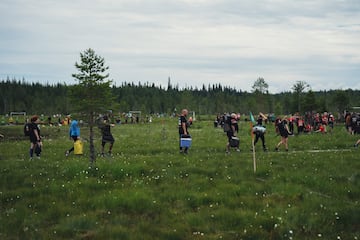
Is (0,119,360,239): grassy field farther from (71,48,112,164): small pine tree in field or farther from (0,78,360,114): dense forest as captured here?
(0,78,360,114): dense forest

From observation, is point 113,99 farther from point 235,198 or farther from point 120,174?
point 235,198

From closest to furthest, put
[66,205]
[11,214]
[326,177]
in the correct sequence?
[11,214] < [66,205] < [326,177]

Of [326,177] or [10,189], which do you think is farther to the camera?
[326,177]

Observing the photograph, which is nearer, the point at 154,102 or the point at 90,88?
the point at 90,88

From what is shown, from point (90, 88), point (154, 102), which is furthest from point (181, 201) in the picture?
point (154, 102)

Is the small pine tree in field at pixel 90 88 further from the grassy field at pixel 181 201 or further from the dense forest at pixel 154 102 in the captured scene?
the dense forest at pixel 154 102

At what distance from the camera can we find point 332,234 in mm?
7953

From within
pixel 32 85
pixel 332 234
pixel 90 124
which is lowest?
pixel 332 234

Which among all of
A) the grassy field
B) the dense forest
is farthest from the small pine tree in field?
the dense forest

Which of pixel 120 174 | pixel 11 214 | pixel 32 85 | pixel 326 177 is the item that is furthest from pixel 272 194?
pixel 32 85

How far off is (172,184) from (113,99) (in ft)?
14.5

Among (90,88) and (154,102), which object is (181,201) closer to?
(90,88)

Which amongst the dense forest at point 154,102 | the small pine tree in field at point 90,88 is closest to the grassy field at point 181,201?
the small pine tree in field at point 90,88

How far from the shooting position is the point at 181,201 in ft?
32.8
